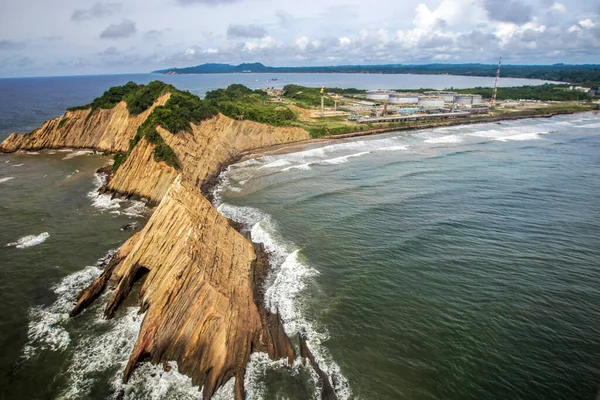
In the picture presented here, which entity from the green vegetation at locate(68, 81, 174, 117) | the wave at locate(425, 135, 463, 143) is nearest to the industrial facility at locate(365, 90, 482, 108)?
the wave at locate(425, 135, 463, 143)

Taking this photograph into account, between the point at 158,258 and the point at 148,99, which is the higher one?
the point at 148,99

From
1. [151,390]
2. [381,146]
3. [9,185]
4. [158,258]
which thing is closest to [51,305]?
[158,258]

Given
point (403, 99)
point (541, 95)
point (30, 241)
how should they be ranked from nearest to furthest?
1. point (30, 241)
2. point (403, 99)
3. point (541, 95)

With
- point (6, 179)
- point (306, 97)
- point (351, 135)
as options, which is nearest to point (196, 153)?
point (6, 179)

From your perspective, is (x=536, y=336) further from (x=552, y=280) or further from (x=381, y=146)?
(x=381, y=146)

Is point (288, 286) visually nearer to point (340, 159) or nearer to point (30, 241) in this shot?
point (30, 241)

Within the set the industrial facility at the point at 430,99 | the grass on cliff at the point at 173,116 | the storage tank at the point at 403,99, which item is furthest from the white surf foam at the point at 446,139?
the storage tank at the point at 403,99

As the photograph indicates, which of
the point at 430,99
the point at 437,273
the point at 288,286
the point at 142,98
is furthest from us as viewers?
the point at 430,99
